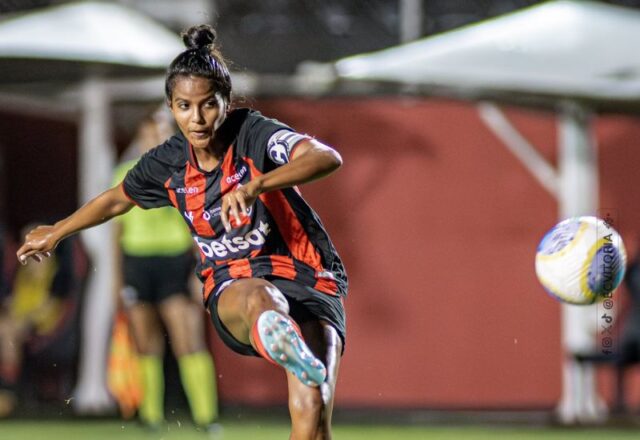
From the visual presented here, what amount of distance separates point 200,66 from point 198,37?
9.6 inches

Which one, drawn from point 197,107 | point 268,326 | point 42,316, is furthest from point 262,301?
point 42,316

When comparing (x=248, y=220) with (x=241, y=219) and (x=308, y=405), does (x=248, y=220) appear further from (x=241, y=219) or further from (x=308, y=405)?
(x=308, y=405)

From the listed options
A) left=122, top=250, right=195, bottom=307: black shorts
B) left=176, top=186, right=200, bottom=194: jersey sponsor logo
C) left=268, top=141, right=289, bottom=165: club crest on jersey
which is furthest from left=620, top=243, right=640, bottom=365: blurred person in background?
left=268, top=141, right=289, bottom=165: club crest on jersey

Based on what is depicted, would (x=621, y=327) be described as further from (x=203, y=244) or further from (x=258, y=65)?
(x=203, y=244)

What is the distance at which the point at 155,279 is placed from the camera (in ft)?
28.5

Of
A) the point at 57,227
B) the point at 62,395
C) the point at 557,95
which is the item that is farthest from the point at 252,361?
the point at 57,227

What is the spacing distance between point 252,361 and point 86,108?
2.56 meters

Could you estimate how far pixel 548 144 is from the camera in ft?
36.5

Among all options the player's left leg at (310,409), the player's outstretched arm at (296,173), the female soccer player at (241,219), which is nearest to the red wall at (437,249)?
the female soccer player at (241,219)

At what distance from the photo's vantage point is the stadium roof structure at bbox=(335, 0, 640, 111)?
9.19 m

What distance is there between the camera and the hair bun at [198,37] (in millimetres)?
5188

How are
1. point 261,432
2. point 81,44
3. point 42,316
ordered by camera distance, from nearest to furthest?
point 261,432 → point 81,44 → point 42,316

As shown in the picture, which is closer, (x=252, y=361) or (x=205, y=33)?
(x=205, y=33)

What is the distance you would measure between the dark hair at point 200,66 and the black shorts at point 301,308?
0.77 meters
